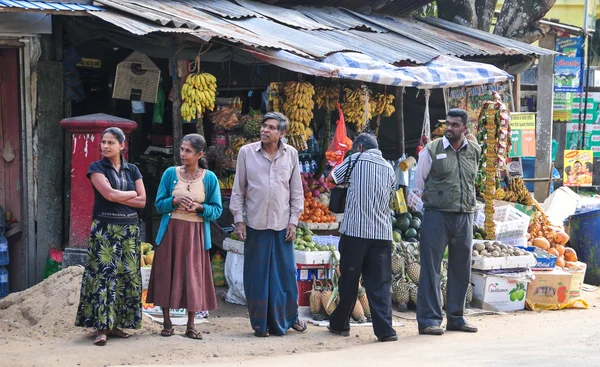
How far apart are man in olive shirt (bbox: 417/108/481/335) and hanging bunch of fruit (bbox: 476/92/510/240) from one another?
188 centimetres

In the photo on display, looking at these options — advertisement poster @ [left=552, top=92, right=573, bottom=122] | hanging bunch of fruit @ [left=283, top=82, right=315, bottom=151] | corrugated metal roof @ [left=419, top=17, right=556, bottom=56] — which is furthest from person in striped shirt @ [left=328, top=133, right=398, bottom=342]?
advertisement poster @ [left=552, top=92, right=573, bottom=122]

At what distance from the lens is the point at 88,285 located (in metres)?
6.81

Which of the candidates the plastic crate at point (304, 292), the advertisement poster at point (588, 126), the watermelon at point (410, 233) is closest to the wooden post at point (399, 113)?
the watermelon at point (410, 233)

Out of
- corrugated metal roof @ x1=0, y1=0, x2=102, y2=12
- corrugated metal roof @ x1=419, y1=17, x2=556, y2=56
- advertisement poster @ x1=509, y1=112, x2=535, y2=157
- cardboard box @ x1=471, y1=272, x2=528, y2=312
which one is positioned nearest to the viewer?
corrugated metal roof @ x1=0, y1=0, x2=102, y2=12

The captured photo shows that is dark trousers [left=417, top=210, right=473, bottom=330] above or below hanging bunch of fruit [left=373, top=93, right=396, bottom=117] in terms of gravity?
below

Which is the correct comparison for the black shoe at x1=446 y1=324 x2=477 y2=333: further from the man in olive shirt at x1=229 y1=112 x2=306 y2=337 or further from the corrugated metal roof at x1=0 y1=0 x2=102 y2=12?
the corrugated metal roof at x1=0 y1=0 x2=102 y2=12

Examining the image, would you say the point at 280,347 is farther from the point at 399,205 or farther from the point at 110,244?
the point at 399,205

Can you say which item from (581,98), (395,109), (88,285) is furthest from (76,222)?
(581,98)

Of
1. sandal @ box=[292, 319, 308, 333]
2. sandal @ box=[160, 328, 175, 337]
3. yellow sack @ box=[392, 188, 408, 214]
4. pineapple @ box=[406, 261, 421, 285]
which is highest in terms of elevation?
yellow sack @ box=[392, 188, 408, 214]

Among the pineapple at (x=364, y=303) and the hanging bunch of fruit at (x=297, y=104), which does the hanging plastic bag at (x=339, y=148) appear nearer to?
the hanging bunch of fruit at (x=297, y=104)

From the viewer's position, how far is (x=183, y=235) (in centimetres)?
713

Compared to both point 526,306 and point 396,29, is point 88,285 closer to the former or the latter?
point 526,306

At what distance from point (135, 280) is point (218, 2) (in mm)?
4734

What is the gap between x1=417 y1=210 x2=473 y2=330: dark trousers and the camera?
787cm
